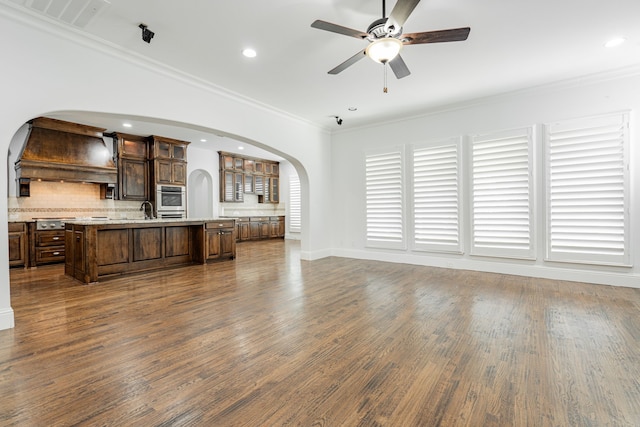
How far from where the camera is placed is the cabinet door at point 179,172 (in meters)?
7.88

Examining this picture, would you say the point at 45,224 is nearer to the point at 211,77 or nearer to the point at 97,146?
the point at 97,146

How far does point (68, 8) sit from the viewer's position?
2.60 m

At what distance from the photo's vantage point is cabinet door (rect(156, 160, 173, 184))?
7547 millimetres

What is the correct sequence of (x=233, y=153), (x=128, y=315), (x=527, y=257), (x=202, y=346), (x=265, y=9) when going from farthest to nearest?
(x=233, y=153)
(x=527, y=257)
(x=128, y=315)
(x=265, y=9)
(x=202, y=346)

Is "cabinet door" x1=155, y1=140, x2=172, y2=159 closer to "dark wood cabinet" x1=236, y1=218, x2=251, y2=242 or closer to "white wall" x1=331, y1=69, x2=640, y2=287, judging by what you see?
"dark wood cabinet" x1=236, y1=218, x2=251, y2=242

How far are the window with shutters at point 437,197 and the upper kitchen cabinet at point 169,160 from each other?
604cm

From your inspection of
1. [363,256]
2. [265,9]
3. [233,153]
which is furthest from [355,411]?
[233,153]

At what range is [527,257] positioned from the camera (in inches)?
181

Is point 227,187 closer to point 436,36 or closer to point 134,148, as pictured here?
point 134,148

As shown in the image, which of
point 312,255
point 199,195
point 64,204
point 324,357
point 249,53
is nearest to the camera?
point 324,357

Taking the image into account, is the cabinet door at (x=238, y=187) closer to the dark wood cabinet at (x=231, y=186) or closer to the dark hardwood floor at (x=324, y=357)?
the dark wood cabinet at (x=231, y=186)

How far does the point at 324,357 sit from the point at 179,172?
7293 millimetres

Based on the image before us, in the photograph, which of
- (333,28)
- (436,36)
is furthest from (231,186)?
(436,36)

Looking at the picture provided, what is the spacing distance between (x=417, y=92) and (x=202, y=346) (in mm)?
4432
